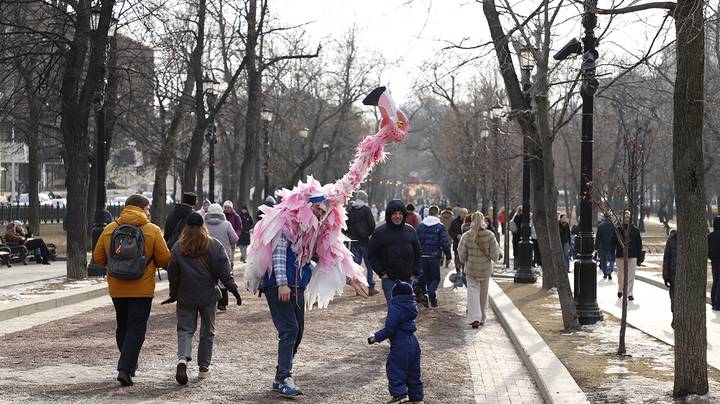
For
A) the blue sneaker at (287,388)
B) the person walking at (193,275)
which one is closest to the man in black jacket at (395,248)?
the person walking at (193,275)

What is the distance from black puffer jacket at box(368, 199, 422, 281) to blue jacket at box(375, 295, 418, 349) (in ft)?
8.68

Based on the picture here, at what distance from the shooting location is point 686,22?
876cm

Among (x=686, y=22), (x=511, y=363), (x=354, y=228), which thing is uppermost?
(x=686, y=22)

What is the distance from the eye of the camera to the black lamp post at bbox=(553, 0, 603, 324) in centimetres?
1485

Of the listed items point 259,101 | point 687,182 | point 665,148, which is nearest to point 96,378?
point 687,182

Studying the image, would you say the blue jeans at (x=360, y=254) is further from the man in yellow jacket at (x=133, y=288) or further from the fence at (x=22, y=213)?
the fence at (x=22, y=213)

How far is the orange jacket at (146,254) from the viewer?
389 inches

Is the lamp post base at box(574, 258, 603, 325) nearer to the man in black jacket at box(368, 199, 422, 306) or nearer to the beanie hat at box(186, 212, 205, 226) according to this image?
the man in black jacket at box(368, 199, 422, 306)

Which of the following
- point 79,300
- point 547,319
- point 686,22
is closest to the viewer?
point 686,22

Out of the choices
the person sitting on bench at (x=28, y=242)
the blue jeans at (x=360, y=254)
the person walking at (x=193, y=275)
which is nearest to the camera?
the person walking at (x=193, y=275)

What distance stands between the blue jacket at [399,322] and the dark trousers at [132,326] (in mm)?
2159

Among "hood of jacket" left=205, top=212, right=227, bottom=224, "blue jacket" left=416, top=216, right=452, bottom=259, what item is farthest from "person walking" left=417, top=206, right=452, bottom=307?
"hood of jacket" left=205, top=212, right=227, bottom=224

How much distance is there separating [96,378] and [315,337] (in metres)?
4.13

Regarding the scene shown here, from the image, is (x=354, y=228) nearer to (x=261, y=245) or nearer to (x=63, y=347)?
(x=63, y=347)
